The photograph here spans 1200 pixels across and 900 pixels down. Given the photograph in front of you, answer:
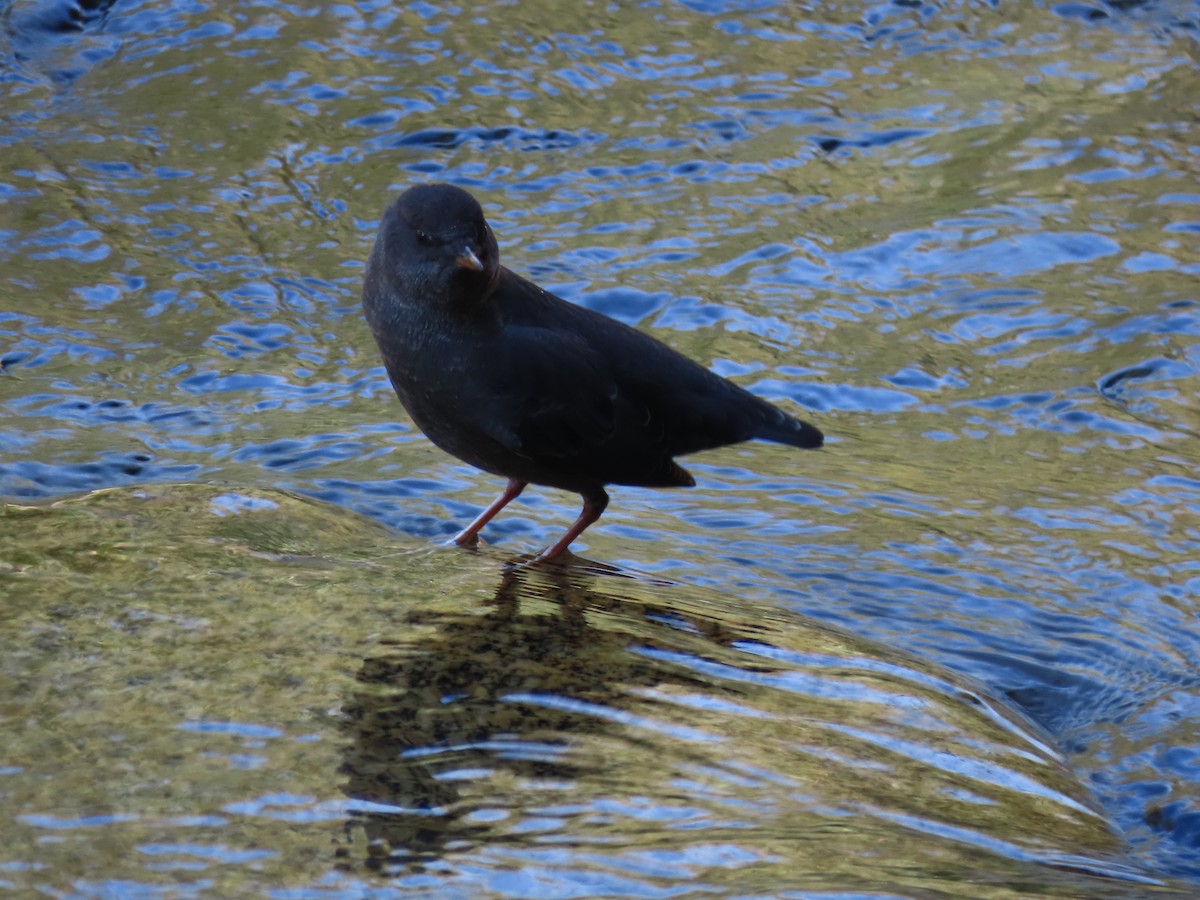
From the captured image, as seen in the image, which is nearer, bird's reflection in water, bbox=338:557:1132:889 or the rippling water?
bird's reflection in water, bbox=338:557:1132:889

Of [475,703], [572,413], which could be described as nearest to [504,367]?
[572,413]

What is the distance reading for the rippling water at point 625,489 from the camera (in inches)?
112

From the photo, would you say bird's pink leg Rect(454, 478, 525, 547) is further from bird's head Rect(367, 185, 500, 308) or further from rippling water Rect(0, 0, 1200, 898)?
bird's head Rect(367, 185, 500, 308)

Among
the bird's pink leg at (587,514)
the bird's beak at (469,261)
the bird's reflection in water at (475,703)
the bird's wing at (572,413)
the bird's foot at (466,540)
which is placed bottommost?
the bird's foot at (466,540)

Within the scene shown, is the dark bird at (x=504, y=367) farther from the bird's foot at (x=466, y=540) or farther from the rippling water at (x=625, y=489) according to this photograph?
the rippling water at (x=625, y=489)

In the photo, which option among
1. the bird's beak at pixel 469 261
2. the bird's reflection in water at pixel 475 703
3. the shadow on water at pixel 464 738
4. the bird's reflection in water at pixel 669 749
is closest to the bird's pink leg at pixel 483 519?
the shadow on water at pixel 464 738

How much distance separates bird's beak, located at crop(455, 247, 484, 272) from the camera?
4004 millimetres

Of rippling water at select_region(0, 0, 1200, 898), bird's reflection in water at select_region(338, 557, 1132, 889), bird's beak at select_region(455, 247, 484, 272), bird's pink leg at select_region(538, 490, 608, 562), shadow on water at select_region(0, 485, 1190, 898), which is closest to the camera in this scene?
shadow on water at select_region(0, 485, 1190, 898)

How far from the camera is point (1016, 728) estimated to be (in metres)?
4.04

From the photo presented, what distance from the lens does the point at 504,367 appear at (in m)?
4.20

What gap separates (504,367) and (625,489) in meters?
1.91

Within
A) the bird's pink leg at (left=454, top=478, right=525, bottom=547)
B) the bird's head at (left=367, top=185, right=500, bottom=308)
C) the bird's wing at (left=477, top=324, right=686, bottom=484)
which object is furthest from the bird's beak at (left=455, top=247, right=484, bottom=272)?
the bird's pink leg at (left=454, top=478, right=525, bottom=547)

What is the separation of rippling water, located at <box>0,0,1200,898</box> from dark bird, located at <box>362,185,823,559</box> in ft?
1.12

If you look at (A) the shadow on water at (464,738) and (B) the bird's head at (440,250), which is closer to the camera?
(A) the shadow on water at (464,738)
